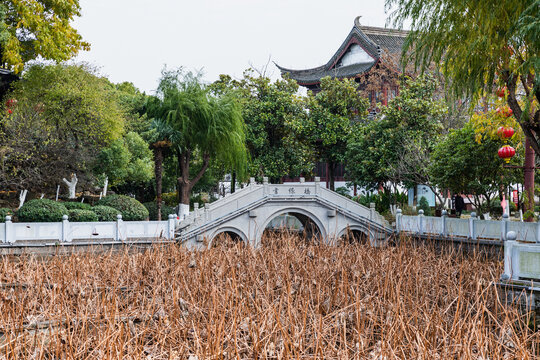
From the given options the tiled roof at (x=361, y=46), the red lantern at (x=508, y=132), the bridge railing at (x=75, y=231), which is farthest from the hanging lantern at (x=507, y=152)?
Result: the tiled roof at (x=361, y=46)

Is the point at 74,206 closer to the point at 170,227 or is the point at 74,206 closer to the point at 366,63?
the point at 170,227

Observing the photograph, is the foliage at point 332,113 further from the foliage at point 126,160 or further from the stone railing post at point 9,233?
the stone railing post at point 9,233

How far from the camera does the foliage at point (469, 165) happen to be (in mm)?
14445

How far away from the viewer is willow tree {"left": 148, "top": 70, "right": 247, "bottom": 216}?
2044 centimetres

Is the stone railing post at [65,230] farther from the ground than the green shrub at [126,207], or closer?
closer

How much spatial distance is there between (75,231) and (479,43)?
11.1 m

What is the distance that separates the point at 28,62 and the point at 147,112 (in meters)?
5.15

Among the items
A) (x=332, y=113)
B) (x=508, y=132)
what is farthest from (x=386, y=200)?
(x=508, y=132)

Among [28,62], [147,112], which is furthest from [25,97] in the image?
[147,112]

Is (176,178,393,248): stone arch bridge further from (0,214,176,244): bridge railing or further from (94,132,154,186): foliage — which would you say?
(94,132,154,186): foliage

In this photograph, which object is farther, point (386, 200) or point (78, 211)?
point (386, 200)

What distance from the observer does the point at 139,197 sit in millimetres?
26766

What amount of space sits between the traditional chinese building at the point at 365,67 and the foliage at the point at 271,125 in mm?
3335

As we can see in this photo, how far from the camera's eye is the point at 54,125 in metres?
17.1
